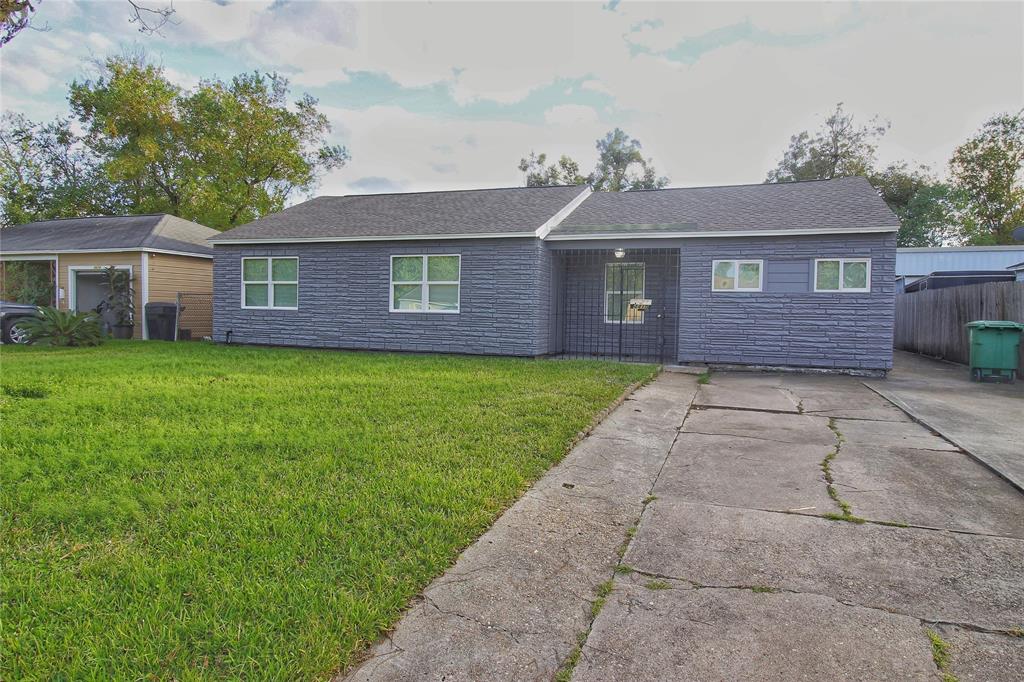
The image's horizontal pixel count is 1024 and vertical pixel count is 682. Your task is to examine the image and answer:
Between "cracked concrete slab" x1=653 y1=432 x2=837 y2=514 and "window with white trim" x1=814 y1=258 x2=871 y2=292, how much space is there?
6.30 metres

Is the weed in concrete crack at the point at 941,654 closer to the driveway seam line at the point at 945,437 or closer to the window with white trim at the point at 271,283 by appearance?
the driveway seam line at the point at 945,437

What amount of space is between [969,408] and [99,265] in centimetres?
2032

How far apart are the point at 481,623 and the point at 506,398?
4434 mm

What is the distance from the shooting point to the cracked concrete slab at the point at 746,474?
12.1 feet

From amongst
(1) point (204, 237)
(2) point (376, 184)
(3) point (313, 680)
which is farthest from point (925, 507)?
(2) point (376, 184)

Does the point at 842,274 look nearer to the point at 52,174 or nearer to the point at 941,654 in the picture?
the point at 941,654

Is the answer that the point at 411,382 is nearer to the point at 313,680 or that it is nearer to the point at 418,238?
the point at 418,238

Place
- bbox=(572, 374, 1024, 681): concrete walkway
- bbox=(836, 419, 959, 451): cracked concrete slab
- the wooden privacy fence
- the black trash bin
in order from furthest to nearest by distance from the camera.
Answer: the black trash bin
the wooden privacy fence
bbox=(836, 419, 959, 451): cracked concrete slab
bbox=(572, 374, 1024, 681): concrete walkway

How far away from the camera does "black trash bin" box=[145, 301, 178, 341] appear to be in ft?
50.8

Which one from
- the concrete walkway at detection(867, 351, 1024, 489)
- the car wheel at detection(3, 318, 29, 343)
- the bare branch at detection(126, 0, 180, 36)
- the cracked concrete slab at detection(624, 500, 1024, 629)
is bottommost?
the cracked concrete slab at detection(624, 500, 1024, 629)

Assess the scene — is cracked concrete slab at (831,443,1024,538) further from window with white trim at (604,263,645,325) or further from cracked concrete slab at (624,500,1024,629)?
window with white trim at (604,263,645,325)

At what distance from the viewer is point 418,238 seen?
1216 cm

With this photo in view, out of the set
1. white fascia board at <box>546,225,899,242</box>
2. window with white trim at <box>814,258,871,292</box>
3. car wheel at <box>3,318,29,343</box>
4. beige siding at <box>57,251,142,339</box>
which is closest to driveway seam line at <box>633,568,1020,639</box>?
Result: white fascia board at <box>546,225,899,242</box>

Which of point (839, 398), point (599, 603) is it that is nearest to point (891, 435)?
point (839, 398)
